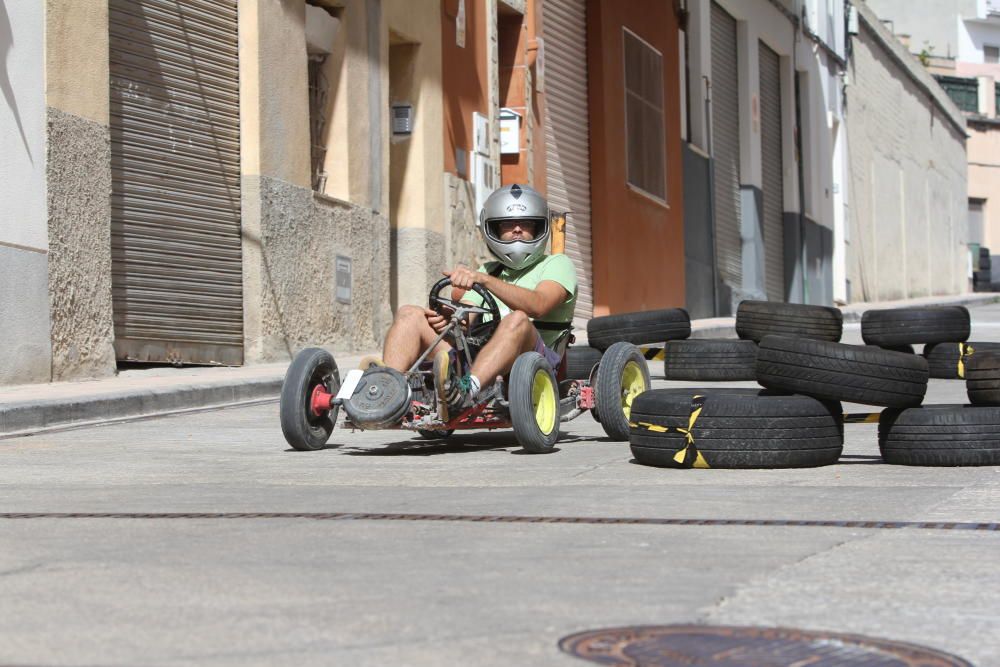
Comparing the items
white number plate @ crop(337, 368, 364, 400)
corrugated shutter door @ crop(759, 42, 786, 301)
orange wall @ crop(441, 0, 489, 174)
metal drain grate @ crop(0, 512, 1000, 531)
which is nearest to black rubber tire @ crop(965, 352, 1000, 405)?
metal drain grate @ crop(0, 512, 1000, 531)

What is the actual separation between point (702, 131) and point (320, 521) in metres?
25.8

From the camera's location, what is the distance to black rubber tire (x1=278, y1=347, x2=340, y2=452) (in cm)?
877

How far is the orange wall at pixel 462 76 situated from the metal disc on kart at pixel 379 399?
40.1ft

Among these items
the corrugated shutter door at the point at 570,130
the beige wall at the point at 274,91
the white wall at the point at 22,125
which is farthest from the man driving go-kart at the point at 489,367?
the corrugated shutter door at the point at 570,130

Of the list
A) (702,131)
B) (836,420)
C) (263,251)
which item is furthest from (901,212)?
(836,420)

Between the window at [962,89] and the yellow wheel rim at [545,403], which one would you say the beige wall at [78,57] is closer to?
the yellow wheel rim at [545,403]

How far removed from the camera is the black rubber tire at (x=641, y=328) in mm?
13906

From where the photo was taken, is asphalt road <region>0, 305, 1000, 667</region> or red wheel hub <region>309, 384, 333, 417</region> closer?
asphalt road <region>0, 305, 1000, 667</region>

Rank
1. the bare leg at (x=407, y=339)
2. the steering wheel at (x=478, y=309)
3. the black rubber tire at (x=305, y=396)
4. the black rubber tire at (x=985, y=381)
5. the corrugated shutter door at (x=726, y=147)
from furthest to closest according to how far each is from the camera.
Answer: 1. the corrugated shutter door at (x=726, y=147)
2. the steering wheel at (x=478, y=309)
3. the bare leg at (x=407, y=339)
4. the black rubber tire at (x=305, y=396)
5. the black rubber tire at (x=985, y=381)

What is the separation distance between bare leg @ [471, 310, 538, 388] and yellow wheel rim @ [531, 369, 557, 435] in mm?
172

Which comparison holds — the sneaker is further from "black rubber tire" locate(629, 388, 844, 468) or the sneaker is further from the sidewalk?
the sidewalk

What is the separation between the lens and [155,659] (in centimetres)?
365

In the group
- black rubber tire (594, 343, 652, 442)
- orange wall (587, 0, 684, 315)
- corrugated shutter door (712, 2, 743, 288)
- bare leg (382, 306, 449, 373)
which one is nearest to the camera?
bare leg (382, 306, 449, 373)

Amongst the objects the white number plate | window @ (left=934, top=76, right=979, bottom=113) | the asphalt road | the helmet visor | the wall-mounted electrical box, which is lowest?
the asphalt road
